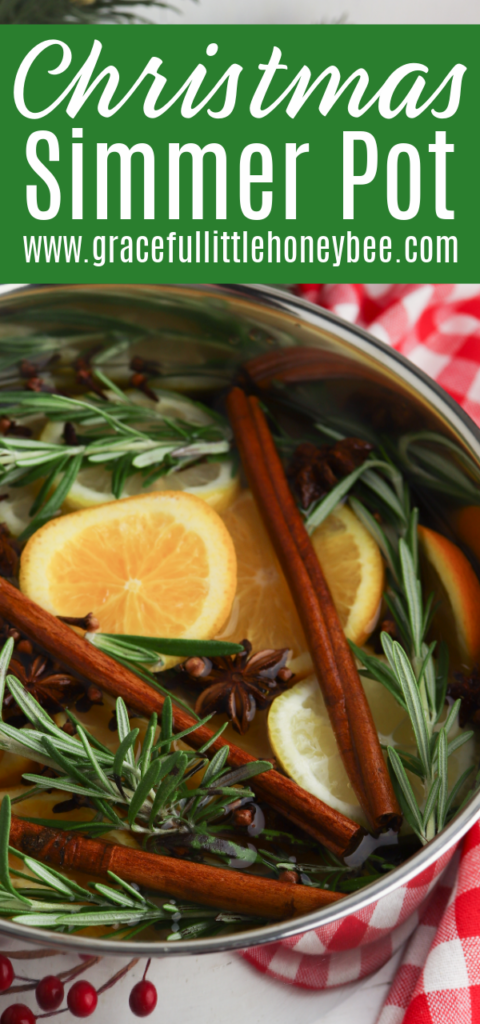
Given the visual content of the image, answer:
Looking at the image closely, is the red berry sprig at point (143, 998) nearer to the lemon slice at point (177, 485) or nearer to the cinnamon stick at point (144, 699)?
the cinnamon stick at point (144, 699)

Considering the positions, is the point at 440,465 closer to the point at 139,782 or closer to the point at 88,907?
the point at 139,782

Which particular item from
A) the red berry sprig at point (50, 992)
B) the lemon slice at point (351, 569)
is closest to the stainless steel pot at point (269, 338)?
the lemon slice at point (351, 569)

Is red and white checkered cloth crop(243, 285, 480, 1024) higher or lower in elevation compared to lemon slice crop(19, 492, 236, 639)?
lower

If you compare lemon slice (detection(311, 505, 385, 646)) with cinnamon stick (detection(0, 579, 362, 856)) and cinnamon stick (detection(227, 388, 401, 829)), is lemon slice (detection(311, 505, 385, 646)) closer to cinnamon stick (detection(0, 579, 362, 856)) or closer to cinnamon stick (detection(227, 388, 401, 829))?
cinnamon stick (detection(227, 388, 401, 829))

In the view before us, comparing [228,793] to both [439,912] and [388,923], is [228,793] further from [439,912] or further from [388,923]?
[439,912]

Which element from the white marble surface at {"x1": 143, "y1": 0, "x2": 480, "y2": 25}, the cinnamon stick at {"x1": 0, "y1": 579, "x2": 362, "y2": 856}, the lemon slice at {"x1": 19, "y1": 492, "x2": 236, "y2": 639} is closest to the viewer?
the cinnamon stick at {"x1": 0, "y1": 579, "x2": 362, "y2": 856}

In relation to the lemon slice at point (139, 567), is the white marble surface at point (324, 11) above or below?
above

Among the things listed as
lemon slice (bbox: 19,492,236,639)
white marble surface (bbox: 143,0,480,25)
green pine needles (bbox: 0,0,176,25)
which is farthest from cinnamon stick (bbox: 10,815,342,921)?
white marble surface (bbox: 143,0,480,25)
